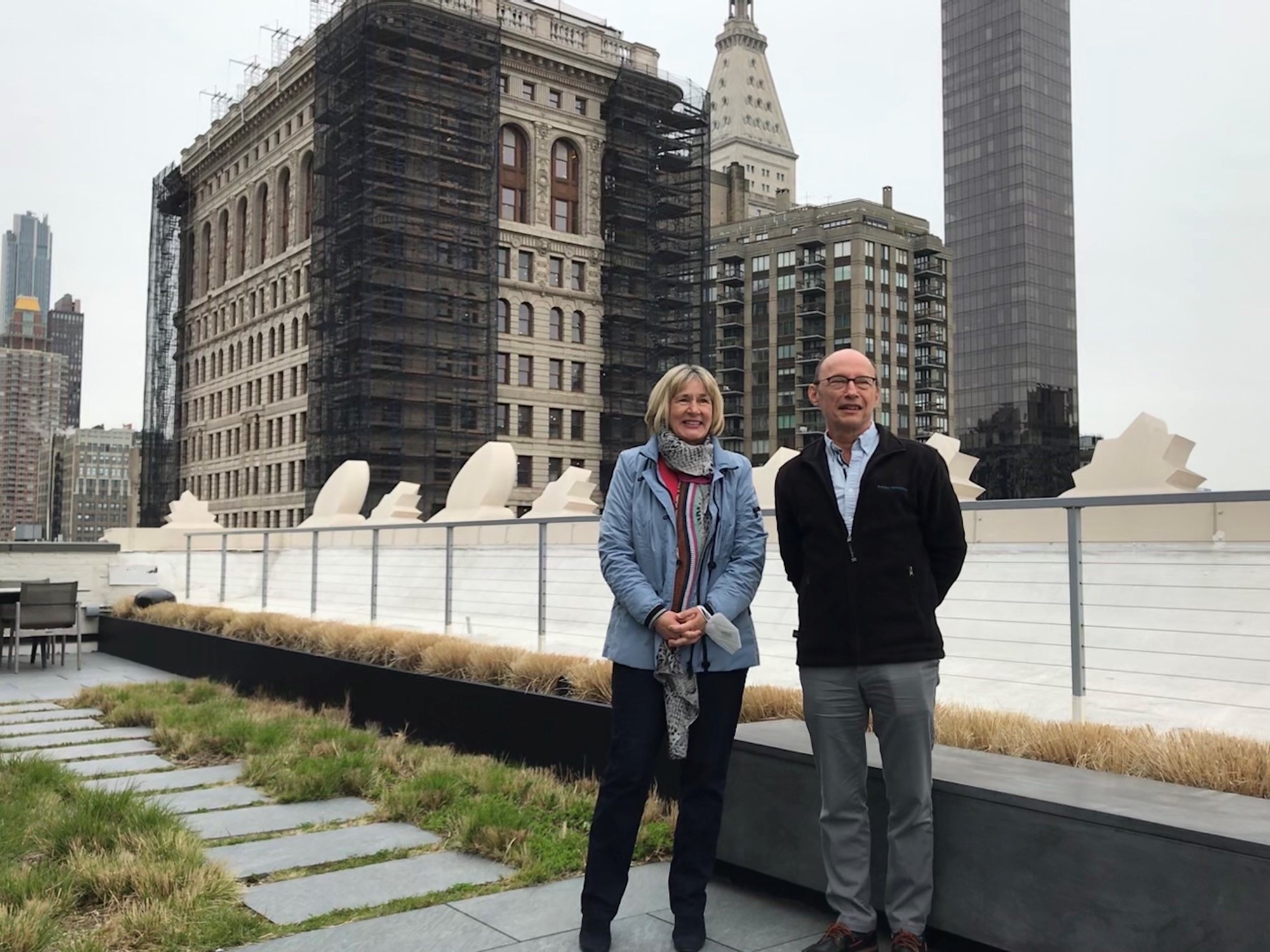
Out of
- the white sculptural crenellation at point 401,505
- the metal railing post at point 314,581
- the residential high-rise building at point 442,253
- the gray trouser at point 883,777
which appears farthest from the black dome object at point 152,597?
the residential high-rise building at point 442,253

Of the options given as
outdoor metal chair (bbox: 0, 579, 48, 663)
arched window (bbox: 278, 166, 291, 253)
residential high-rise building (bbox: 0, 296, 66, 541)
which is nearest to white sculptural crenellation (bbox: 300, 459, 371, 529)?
outdoor metal chair (bbox: 0, 579, 48, 663)

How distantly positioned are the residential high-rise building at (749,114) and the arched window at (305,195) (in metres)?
78.8

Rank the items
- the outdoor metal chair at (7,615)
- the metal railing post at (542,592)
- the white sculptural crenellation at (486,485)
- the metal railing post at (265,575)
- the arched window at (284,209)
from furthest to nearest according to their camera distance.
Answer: the arched window at (284,209), the white sculptural crenellation at (486,485), the metal railing post at (265,575), the outdoor metal chair at (7,615), the metal railing post at (542,592)

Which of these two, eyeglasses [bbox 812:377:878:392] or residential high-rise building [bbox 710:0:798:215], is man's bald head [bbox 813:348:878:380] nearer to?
eyeglasses [bbox 812:377:878:392]

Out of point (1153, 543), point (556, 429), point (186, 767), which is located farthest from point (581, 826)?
point (556, 429)

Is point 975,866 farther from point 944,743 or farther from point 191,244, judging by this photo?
point 191,244

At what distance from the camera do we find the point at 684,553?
12.3 ft

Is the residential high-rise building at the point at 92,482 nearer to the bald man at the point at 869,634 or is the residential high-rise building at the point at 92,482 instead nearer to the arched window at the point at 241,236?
the arched window at the point at 241,236

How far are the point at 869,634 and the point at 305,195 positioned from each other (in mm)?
72888

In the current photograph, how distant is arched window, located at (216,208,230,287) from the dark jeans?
8581cm

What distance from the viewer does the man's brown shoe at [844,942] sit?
3473 mm

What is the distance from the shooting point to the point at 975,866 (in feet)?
11.4

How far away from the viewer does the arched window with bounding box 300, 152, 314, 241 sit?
70.1 metres

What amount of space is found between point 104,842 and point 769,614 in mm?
4960
